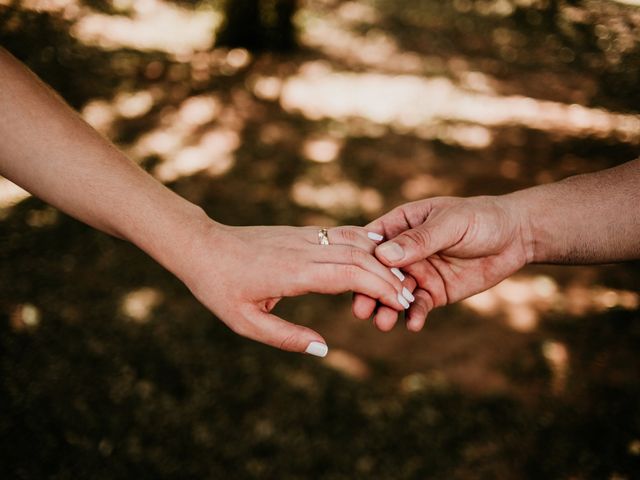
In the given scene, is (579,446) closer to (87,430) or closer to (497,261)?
(497,261)

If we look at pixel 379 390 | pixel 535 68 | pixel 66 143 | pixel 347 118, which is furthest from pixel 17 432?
pixel 535 68

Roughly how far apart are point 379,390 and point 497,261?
139 cm

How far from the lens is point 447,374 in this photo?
12.4 ft

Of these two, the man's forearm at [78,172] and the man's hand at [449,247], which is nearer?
the man's forearm at [78,172]

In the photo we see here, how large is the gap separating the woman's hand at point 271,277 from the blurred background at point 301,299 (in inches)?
53.6

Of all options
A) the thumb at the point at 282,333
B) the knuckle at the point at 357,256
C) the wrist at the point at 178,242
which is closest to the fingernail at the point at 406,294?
the knuckle at the point at 357,256

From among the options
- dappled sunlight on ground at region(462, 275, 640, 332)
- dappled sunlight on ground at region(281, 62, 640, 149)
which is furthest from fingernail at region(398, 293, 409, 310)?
dappled sunlight on ground at region(281, 62, 640, 149)

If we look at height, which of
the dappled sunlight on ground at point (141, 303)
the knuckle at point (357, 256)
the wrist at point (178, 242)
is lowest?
the dappled sunlight on ground at point (141, 303)

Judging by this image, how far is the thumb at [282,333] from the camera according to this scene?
2.30 m

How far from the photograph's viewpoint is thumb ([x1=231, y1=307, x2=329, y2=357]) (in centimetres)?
230

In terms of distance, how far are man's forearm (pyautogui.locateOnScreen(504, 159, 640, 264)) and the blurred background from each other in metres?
1.44

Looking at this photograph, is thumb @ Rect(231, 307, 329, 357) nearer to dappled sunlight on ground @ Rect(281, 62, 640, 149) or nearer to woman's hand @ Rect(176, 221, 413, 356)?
woman's hand @ Rect(176, 221, 413, 356)

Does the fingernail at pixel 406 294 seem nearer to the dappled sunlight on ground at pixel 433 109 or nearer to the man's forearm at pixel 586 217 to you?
the man's forearm at pixel 586 217

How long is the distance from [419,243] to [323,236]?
493 mm
